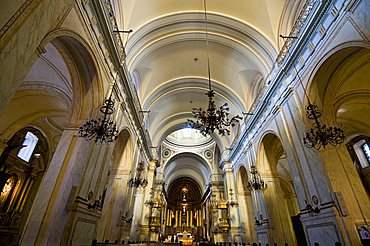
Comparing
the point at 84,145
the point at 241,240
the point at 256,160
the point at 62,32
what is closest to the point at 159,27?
the point at 62,32

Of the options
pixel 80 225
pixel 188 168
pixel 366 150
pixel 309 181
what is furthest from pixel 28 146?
pixel 366 150

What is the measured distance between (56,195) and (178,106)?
1098 cm

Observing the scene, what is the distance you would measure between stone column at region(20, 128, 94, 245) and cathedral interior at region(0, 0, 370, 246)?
3cm

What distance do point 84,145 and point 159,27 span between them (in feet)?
20.0

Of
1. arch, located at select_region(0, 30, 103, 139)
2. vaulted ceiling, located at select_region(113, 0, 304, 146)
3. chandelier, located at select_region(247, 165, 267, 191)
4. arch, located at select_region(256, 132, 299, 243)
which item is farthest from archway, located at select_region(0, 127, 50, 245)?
arch, located at select_region(256, 132, 299, 243)

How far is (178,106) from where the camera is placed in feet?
48.6

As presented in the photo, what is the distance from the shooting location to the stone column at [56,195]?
13.2 ft

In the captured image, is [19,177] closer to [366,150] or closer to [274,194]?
[274,194]

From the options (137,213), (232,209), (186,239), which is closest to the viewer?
(137,213)

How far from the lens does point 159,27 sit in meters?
8.73

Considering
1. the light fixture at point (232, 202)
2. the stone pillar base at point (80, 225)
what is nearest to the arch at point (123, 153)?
the stone pillar base at point (80, 225)

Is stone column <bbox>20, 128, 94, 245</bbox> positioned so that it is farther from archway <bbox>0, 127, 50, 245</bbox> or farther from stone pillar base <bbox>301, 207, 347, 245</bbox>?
archway <bbox>0, 127, 50, 245</bbox>

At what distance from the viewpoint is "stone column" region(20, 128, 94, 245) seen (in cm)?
404

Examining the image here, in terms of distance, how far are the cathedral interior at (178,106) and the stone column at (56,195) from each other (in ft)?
0.09
